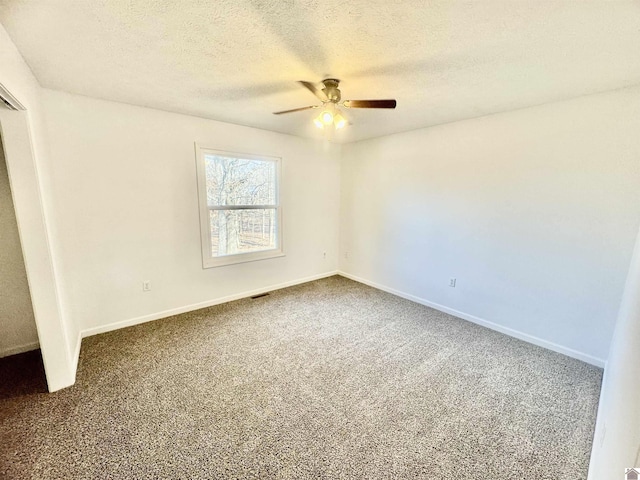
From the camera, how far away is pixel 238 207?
3.60 meters

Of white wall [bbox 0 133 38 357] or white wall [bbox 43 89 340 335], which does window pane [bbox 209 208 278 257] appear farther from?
white wall [bbox 0 133 38 357]

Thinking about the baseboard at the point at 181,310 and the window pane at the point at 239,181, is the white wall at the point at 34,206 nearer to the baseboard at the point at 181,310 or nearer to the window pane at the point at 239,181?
the baseboard at the point at 181,310

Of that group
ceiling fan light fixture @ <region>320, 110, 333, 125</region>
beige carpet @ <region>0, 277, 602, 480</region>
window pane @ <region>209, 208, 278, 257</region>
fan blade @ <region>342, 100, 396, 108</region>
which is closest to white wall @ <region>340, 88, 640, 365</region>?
beige carpet @ <region>0, 277, 602, 480</region>

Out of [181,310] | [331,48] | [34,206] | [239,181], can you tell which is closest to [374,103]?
[331,48]

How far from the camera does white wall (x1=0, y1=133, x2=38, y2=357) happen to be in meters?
2.28

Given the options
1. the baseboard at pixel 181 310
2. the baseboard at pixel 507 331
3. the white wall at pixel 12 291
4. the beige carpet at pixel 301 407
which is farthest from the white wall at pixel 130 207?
the baseboard at pixel 507 331

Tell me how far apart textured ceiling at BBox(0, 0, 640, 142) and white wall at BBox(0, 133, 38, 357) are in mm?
1150

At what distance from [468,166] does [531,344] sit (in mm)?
1980

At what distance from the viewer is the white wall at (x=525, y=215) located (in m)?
2.25

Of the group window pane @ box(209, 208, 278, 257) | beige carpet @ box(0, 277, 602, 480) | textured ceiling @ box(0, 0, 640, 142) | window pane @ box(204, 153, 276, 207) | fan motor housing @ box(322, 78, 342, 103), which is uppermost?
textured ceiling @ box(0, 0, 640, 142)

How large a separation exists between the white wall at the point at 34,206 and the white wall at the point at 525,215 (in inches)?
142

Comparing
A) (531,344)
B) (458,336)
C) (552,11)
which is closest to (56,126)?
(552,11)

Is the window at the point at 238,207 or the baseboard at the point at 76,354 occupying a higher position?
Result: the window at the point at 238,207

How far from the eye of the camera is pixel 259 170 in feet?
12.4
